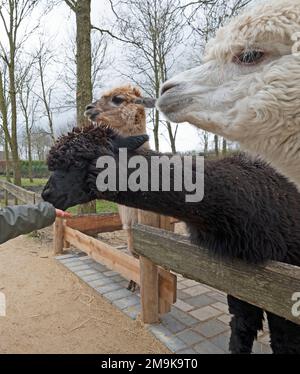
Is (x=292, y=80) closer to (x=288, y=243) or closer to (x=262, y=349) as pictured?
(x=288, y=243)

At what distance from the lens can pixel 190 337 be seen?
2.90 meters

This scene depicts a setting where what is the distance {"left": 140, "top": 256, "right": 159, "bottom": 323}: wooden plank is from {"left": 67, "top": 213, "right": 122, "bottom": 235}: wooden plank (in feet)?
8.97

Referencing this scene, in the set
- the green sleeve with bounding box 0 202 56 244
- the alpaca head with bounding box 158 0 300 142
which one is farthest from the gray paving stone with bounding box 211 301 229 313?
the alpaca head with bounding box 158 0 300 142

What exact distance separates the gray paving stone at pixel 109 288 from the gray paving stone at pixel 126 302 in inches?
13.5

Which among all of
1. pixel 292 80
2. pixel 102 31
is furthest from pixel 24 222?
pixel 102 31

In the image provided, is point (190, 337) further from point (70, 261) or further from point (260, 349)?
point (70, 261)

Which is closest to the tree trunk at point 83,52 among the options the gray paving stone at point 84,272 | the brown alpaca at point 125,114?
the brown alpaca at point 125,114

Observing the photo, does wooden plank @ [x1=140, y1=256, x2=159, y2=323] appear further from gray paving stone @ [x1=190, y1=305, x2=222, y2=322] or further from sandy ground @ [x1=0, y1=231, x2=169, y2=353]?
gray paving stone @ [x1=190, y1=305, x2=222, y2=322]

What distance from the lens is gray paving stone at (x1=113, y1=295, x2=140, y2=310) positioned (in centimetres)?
362

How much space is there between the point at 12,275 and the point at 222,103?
450cm

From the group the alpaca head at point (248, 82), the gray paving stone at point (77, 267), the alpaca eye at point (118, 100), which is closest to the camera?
the alpaca head at point (248, 82)

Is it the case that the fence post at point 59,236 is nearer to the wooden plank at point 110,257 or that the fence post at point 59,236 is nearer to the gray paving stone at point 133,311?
the wooden plank at point 110,257

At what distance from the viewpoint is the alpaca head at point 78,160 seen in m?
1.52
